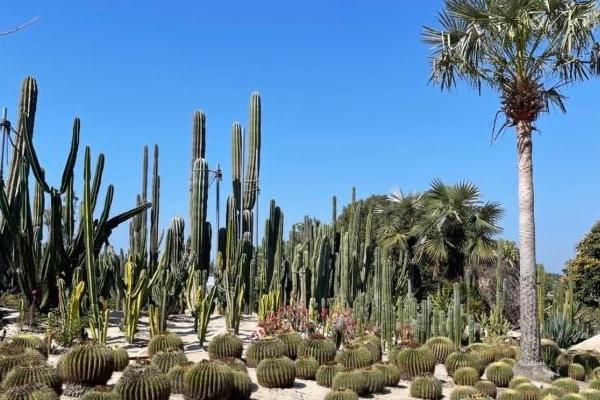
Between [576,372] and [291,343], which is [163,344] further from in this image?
[576,372]

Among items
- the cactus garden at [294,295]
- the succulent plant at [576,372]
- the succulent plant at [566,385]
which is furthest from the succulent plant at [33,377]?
the succulent plant at [576,372]

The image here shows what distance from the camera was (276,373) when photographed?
9.00 metres

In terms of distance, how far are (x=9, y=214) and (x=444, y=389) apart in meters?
8.12

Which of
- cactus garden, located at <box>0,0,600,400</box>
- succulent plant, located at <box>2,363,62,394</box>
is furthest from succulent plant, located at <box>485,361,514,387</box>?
succulent plant, located at <box>2,363,62,394</box>

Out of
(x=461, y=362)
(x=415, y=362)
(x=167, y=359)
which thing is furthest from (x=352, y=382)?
(x=461, y=362)

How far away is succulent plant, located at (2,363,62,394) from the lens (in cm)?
725

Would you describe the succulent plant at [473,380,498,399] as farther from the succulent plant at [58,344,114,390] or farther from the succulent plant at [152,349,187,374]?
the succulent plant at [58,344,114,390]

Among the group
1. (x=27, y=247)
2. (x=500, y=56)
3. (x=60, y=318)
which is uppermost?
(x=500, y=56)

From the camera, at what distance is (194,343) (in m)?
11.9

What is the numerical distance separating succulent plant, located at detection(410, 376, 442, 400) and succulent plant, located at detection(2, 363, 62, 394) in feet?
15.2

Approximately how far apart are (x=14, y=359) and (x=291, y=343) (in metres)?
4.14

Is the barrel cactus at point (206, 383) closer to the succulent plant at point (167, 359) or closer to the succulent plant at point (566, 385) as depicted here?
the succulent plant at point (167, 359)

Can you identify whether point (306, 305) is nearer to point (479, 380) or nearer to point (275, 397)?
point (479, 380)

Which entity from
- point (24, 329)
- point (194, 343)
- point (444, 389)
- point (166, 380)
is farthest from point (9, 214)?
point (444, 389)
